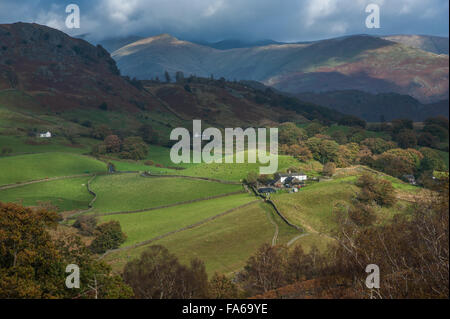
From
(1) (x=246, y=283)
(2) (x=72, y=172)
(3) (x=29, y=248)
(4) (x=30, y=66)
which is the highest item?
(4) (x=30, y=66)

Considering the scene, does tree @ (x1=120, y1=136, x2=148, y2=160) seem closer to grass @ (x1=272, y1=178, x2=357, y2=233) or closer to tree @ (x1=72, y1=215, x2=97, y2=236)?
grass @ (x1=272, y1=178, x2=357, y2=233)

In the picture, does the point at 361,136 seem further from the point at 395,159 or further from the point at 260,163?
the point at 260,163

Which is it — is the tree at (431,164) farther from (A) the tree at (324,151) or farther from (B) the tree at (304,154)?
(B) the tree at (304,154)

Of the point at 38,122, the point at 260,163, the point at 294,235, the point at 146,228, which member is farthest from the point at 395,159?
the point at 38,122

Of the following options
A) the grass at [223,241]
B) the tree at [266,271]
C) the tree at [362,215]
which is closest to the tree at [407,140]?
the tree at [362,215]

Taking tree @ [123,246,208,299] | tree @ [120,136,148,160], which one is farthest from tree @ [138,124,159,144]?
tree @ [123,246,208,299]
